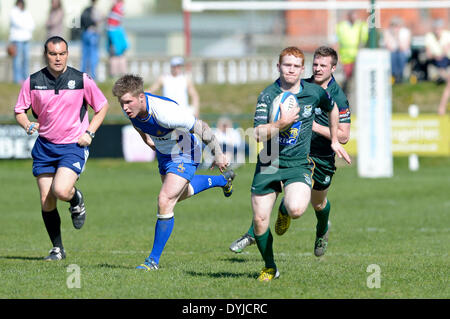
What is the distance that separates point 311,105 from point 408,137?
52.9ft

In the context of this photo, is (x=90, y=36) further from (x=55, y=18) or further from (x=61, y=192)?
(x=61, y=192)

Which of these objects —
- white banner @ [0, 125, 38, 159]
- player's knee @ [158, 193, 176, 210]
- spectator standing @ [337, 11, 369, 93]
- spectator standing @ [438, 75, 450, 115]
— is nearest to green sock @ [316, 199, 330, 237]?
player's knee @ [158, 193, 176, 210]

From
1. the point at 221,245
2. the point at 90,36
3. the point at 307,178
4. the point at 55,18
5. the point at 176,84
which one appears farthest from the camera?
the point at 55,18

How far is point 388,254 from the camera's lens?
35.7ft

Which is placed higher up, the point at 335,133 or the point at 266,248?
the point at 335,133

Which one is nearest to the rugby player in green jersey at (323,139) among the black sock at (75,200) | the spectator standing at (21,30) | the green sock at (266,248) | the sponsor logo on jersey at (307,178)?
the sponsor logo on jersey at (307,178)

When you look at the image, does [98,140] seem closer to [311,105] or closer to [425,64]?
[425,64]

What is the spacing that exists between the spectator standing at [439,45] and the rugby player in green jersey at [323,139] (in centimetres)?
1692

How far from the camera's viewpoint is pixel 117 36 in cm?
2594

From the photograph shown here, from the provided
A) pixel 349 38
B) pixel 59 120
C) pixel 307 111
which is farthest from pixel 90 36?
pixel 307 111

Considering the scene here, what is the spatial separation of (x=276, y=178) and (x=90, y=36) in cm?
1843

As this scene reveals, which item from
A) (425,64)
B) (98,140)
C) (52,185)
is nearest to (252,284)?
(52,185)

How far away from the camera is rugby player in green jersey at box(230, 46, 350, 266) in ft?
32.5

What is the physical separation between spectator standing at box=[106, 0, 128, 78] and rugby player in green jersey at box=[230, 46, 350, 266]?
15900 millimetres
